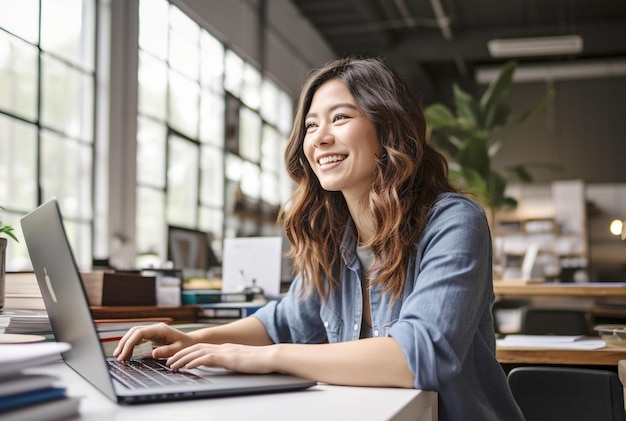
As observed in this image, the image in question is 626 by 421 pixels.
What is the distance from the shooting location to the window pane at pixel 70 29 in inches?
210

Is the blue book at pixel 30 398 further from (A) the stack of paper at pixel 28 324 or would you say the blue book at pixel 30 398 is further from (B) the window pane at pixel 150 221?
(B) the window pane at pixel 150 221

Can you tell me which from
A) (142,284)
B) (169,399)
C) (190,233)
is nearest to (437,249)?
(169,399)

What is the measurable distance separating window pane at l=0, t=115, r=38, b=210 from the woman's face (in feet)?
12.5

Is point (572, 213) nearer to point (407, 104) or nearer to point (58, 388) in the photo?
point (407, 104)

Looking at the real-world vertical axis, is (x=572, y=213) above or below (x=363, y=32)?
below

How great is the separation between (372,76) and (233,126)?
21.6 ft

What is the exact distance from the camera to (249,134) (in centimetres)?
879

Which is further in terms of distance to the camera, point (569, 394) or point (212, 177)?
point (212, 177)

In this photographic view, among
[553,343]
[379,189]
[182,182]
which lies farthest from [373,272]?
[182,182]

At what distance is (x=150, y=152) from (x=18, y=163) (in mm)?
1650

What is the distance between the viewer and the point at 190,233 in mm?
2893

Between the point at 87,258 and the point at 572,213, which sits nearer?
the point at 87,258

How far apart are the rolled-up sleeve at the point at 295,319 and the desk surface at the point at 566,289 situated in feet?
3.77

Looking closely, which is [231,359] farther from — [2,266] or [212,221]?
[212,221]
